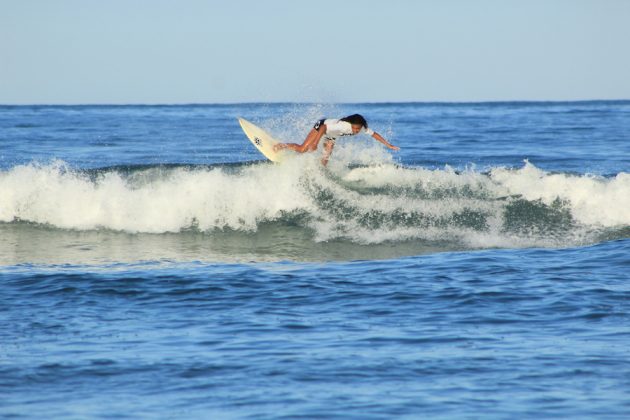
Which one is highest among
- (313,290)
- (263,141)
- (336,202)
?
(263,141)

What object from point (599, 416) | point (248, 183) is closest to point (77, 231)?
point (248, 183)

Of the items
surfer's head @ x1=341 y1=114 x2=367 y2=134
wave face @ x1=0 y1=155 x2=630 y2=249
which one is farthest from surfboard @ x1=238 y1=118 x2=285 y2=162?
surfer's head @ x1=341 y1=114 x2=367 y2=134

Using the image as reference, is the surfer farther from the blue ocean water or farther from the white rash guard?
the blue ocean water

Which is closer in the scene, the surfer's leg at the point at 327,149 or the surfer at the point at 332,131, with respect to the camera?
the surfer at the point at 332,131

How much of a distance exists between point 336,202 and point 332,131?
1.65m

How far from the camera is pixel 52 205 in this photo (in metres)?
17.9

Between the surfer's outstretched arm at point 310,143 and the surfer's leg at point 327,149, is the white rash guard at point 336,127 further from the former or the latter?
the surfer's leg at point 327,149

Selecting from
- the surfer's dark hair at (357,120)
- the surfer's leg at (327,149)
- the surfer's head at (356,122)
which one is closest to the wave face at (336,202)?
the surfer's leg at (327,149)

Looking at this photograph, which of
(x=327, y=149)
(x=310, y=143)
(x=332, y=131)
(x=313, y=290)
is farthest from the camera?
(x=327, y=149)

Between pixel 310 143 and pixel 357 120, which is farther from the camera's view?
pixel 310 143

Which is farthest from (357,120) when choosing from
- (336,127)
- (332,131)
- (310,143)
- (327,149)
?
(327,149)

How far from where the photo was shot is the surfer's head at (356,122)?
1582 cm

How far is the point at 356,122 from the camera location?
1587 centimetres

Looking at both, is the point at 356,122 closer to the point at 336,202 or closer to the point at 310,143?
the point at 310,143
